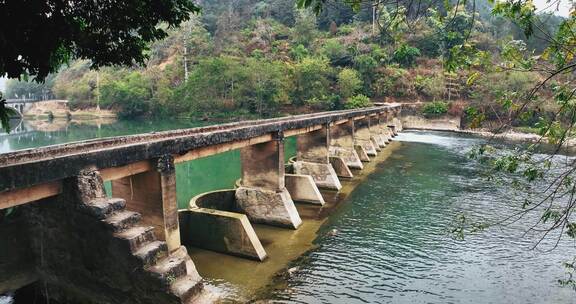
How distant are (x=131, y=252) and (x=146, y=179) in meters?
2.41

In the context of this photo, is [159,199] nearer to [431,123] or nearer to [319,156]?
[319,156]

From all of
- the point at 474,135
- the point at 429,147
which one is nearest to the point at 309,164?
the point at 429,147

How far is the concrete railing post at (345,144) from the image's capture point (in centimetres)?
2444

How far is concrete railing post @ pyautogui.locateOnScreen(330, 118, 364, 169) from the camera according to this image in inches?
962

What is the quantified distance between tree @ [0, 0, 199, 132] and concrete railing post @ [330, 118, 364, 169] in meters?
19.5

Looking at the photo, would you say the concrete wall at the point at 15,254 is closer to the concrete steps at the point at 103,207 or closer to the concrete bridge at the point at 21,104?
the concrete steps at the point at 103,207

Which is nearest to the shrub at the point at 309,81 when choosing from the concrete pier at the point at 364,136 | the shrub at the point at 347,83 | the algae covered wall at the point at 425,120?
the shrub at the point at 347,83

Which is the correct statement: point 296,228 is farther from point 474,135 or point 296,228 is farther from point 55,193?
point 474,135

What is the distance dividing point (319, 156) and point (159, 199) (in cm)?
1138

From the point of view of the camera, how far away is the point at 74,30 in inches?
177

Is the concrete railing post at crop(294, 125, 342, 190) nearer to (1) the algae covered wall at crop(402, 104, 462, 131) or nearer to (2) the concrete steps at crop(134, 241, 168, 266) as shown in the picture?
(2) the concrete steps at crop(134, 241, 168, 266)

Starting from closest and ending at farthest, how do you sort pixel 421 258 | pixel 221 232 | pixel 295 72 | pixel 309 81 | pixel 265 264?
pixel 265 264, pixel 221 232, pixel 421 258, pixel 309 81, pixel 295 72

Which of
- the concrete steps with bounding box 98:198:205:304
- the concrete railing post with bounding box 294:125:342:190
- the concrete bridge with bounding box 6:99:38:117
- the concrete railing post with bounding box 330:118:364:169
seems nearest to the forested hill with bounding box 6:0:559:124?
the concrete bridge with bounding box 6:99:38:117

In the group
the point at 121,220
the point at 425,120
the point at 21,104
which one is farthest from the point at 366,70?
the point at 21,104
